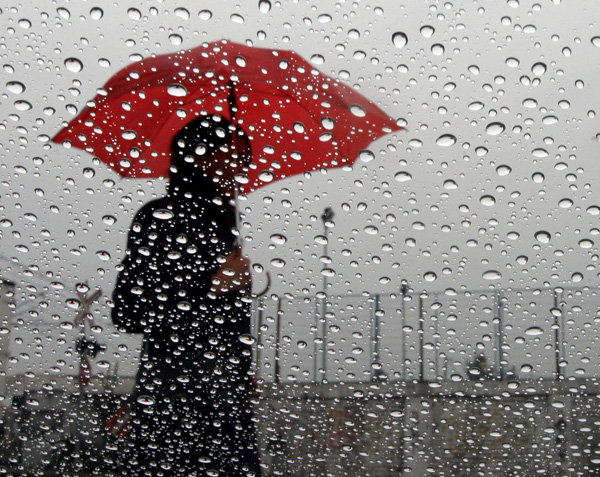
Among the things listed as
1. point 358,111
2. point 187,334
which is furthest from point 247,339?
point 358,111

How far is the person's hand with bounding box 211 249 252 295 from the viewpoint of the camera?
1.03 m

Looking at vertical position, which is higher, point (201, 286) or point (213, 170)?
point (213, 170)

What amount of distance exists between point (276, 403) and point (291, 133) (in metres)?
0.46

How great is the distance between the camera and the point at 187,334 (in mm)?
1032

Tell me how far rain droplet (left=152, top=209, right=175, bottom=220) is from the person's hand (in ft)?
0.38

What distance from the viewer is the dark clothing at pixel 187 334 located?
1.02 metres

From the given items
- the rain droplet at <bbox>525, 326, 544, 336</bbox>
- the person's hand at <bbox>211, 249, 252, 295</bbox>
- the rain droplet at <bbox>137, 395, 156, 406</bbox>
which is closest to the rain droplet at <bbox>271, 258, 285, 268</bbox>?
the person's hand at <bbox>211, 249, 252, 295</bbox>

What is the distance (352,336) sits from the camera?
3.41 ft

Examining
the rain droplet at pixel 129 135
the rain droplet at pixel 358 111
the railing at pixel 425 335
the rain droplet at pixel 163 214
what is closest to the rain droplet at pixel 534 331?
the railing at pixel 425 335

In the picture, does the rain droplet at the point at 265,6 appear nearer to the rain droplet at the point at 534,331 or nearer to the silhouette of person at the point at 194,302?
the silhouette of person at the point at 194,302

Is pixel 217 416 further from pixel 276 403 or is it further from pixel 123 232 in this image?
pixel 123 232

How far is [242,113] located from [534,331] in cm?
59

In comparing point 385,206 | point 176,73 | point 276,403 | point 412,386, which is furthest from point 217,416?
point 176,73

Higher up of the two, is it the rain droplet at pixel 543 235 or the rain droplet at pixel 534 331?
the rain droplet at pixel 543 235
